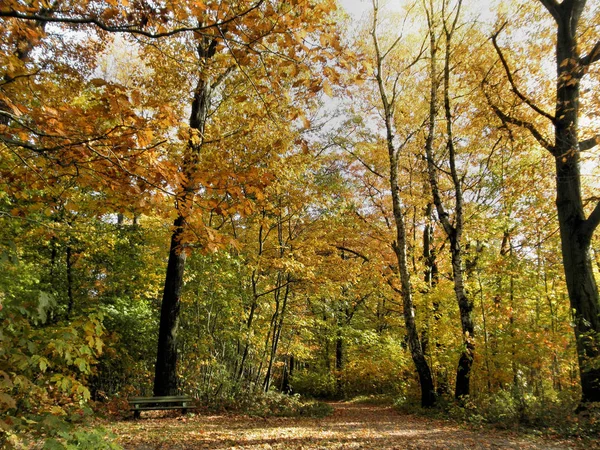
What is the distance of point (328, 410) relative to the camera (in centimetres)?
985

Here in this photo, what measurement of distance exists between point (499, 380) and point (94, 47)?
1247 cm

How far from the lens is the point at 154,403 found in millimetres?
7164

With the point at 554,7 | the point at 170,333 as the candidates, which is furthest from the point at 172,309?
the point at 554,7

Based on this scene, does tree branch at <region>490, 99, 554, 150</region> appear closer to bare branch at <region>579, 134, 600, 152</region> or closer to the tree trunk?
bare branch at <region>579, 134, 600, 152</region>

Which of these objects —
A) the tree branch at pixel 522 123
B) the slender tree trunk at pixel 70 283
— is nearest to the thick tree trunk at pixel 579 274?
the tree branch at pixel 522 123

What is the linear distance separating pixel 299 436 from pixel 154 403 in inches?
130

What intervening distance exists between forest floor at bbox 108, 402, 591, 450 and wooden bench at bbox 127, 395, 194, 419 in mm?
204

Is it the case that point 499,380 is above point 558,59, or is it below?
below

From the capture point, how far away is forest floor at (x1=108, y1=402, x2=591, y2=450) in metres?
5.04

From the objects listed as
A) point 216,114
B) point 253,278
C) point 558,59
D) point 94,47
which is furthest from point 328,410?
point 94,47

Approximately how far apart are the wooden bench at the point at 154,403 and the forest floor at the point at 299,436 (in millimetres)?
204

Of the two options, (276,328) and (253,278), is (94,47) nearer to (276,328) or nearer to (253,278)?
(253,278)

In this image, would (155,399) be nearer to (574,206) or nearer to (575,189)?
(574,206)

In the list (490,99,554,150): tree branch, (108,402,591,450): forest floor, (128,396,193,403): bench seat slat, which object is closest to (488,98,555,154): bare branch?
(490,99,554,150): tree branch
